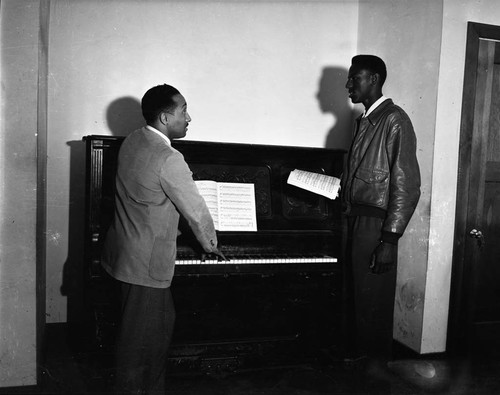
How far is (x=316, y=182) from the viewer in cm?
308

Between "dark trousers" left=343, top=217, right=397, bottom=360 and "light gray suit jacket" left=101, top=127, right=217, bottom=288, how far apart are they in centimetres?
108

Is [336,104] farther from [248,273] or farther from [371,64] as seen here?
[248,273]

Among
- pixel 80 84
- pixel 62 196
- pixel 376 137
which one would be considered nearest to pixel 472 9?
pixel 376 137

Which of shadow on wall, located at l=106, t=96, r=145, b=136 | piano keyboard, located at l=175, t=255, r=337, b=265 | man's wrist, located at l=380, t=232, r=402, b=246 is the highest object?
shadow on wall, located at l=106, t=96, r=145, b=136

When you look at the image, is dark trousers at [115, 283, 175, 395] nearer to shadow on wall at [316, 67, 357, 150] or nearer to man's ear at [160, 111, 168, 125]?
man's ear at [160, 111, 168, 125]

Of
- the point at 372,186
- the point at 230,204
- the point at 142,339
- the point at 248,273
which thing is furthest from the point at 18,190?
the point at 372,186

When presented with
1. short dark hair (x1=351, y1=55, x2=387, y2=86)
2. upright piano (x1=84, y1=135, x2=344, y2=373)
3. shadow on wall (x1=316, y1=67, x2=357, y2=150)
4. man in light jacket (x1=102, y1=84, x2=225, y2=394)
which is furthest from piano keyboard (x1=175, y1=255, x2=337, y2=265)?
shadow on wall (x1=316, y1=67, x2=357, y2=150)

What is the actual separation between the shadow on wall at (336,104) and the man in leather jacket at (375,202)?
1.22 metres

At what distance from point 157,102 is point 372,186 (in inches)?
53.7

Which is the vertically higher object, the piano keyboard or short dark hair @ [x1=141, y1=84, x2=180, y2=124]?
short dark hair @ [x1=141, y1=84, x2=180, y2=124]

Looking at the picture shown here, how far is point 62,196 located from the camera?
380 centimetres

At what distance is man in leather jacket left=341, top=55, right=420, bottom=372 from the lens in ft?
9.42

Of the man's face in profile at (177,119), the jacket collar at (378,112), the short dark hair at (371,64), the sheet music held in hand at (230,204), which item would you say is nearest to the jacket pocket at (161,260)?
the man's face in profile at (177,119)

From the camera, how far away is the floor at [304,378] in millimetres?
2932
